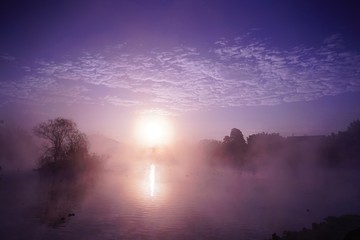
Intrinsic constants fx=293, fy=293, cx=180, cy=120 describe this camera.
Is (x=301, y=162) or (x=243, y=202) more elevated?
(x=301, y=162)

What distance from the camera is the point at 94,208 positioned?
5297 cm

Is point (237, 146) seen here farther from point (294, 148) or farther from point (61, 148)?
Answer: point (61, 148)

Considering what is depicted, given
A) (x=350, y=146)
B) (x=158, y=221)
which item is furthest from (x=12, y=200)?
(x=350, y=146)

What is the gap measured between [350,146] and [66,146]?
118 m

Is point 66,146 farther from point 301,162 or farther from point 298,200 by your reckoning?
point 301,162

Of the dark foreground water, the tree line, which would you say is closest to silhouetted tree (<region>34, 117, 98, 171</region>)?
the dark foreground water

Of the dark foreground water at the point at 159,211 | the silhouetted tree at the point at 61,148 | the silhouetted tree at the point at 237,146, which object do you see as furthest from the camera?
the silhouetted tree at the point at 237,146

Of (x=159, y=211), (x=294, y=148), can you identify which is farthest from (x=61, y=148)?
(x=294, y=148)

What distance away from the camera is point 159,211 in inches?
2073

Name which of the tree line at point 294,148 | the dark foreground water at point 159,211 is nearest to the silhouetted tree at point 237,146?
the tree line at point 294,148

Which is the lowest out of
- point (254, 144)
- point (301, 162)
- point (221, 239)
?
point (221, 239)

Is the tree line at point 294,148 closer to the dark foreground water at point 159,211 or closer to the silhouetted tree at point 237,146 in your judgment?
the silhouetted tree at point 237,146

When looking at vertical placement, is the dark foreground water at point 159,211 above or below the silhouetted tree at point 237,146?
below

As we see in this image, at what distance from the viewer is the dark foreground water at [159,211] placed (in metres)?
38.8
